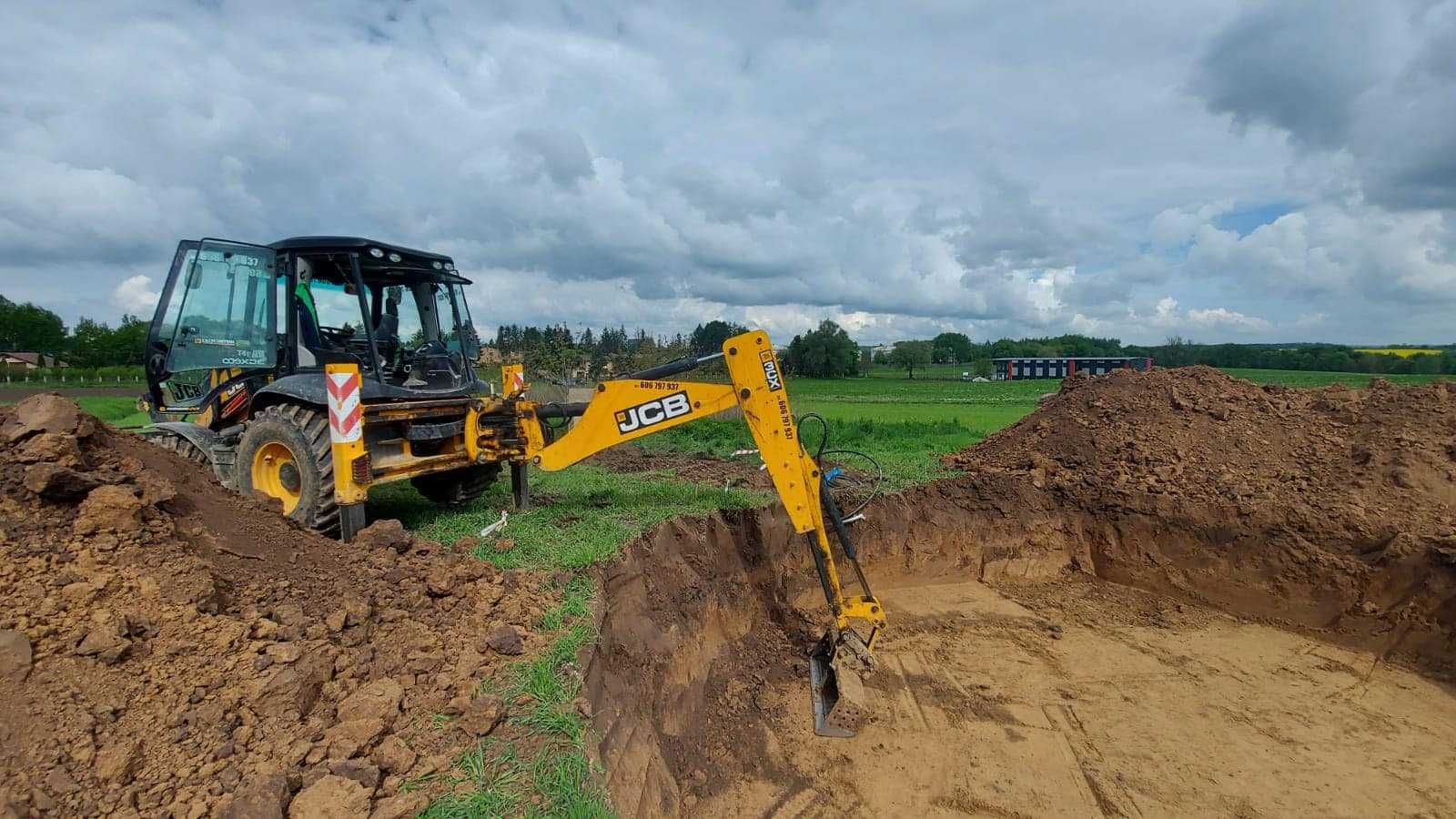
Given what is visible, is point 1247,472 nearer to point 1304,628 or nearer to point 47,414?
point 1304,628

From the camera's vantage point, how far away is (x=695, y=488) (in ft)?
26.5

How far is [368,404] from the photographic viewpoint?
18.0 ft

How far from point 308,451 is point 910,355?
208ft

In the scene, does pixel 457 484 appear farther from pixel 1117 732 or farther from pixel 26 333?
pixel 26 333

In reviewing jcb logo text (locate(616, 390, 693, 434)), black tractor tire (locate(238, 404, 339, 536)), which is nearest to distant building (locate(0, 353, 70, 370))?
black tractor tire (locate(238, 404, 339, 536))

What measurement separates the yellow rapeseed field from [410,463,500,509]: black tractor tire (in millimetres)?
35435

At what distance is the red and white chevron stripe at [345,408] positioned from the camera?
5.02m

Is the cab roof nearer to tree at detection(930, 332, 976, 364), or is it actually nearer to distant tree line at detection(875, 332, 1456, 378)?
distant tree line at detection(875, 332, 1456, 378)

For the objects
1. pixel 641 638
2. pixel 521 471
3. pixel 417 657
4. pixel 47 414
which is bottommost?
pixel 641 638

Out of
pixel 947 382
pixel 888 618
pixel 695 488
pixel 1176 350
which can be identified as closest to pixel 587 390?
pixel 695 488

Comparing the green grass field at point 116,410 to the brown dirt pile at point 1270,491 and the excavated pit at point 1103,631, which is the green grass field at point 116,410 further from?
the brown dirt pile at point 1270,491

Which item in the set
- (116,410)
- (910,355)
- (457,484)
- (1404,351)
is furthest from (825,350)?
(457,484)

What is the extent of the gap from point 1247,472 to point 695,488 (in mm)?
6428

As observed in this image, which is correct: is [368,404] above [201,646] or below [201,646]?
above
